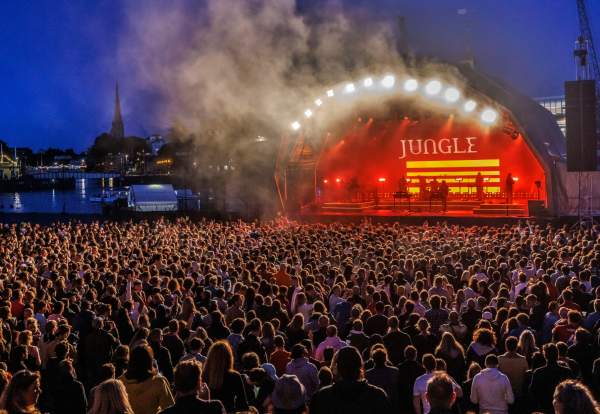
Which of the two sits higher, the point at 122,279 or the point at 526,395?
the point at 122,279

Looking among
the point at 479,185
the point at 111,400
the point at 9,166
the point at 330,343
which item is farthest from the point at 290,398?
the point at 9,166

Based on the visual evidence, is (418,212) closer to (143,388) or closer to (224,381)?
(224,381)

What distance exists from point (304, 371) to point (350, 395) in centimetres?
161

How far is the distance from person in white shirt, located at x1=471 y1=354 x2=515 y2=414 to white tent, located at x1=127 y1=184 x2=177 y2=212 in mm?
31929

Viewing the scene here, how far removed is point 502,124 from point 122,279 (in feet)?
58.6

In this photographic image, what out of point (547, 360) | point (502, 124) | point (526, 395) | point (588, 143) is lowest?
point (526, 395)

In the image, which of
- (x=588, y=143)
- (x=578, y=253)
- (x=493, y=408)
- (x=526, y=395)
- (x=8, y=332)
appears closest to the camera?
(x=493, y=408)

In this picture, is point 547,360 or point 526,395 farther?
point 526,395

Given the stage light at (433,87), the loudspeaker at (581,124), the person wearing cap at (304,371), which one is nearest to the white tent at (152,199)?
the stage light at (433,87)

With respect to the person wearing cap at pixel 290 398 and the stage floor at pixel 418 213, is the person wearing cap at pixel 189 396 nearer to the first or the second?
the person wearing cap at pixel 290 398

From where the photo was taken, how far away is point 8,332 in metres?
7.18

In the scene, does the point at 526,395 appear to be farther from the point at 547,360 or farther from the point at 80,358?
the point at 80,358

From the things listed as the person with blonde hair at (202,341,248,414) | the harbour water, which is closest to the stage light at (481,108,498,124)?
the person with blonde hair at (202,341,248,414)

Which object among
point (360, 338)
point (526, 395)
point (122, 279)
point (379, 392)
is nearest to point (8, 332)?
point (122, 279)
